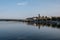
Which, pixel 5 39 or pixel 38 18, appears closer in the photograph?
pixel 5 39

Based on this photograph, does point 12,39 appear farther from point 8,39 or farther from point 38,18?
point 38,18

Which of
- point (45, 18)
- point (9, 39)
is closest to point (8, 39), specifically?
point (9, 39)

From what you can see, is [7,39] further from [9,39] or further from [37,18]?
[37,18]

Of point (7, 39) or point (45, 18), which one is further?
point (45, 18)

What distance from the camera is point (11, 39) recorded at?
14703mm

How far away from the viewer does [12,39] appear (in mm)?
14695

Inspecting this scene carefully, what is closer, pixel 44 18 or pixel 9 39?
pixel 9 39

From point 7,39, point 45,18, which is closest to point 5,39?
point 7,39

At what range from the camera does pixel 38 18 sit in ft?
353

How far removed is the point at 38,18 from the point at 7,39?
93.5 meters

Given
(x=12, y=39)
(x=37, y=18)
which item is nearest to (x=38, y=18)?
(x=37, y=18)

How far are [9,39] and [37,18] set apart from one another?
9428 centimetres

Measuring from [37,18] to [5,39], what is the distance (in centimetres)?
9433

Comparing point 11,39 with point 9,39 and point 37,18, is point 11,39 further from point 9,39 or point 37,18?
point 37,18
